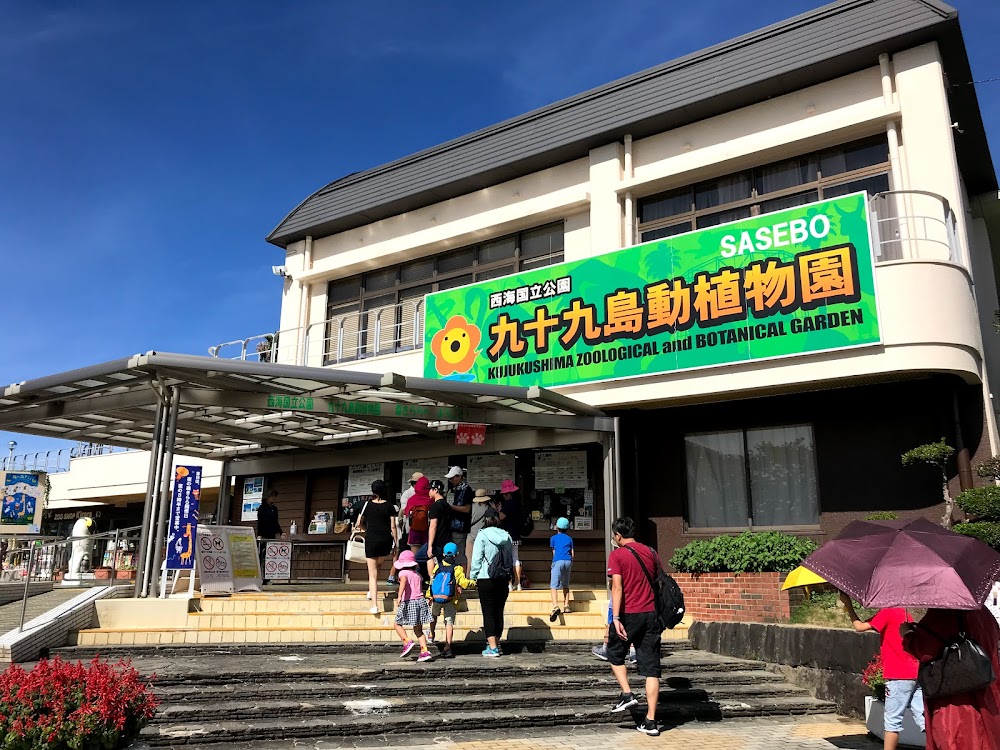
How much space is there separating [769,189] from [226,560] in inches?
431

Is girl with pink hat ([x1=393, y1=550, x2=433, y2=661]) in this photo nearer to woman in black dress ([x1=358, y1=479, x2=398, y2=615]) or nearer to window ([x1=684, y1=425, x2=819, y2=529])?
woman in black dress ([x1=358, y1=479, x2=398, y2=615])

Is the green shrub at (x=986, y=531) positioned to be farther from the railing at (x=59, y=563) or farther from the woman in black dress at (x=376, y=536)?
the railing at (x=59, y=563)

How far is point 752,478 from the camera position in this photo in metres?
14.1

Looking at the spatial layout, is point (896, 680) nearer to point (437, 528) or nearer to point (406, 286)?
point (437, 528)

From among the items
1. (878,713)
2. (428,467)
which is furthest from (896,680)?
(428,467)

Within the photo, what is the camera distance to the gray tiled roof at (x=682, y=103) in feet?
44.8

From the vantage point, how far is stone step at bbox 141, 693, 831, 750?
7.14m

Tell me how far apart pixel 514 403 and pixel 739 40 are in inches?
315

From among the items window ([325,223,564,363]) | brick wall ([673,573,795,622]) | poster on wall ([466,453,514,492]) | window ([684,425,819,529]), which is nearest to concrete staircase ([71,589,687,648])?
brick wall ([673,573,795,622])

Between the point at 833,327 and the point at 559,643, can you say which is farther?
the point at 833,327

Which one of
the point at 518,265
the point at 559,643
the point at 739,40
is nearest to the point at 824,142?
the point at 739,40

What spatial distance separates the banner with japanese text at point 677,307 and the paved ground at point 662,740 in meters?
5.72

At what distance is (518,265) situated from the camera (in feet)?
58.1

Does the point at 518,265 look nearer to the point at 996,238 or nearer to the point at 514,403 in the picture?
the point at 514,403
